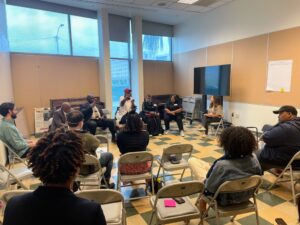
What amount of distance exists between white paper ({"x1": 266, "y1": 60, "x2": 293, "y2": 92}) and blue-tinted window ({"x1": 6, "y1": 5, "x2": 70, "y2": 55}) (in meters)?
5.81

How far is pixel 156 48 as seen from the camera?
8664 mm

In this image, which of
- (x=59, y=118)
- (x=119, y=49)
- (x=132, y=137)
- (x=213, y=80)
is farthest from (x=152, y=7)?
(x=132, y=137)

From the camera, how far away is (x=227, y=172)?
1.83m

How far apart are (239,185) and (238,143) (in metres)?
0.34

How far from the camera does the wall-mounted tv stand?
5.98 metres

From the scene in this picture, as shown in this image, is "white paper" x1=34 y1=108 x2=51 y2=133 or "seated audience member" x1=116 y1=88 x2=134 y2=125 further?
"white paper" x1=34 y1=108 x2=51 y2=133

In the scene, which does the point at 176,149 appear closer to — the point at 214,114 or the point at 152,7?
the point at 214,114

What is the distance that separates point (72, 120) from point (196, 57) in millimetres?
6044

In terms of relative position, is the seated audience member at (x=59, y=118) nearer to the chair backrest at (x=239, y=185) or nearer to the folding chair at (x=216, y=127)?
the chair backrest at (x=239, y=185)

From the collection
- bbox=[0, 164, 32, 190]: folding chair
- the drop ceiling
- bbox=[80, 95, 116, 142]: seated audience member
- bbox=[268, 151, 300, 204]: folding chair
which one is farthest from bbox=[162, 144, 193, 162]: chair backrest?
the drop ceiling

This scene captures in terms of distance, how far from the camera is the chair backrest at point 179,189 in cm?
162

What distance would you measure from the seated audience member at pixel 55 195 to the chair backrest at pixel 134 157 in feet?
4.58

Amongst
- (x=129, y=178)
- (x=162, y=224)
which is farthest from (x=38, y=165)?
(x=129, y=178)

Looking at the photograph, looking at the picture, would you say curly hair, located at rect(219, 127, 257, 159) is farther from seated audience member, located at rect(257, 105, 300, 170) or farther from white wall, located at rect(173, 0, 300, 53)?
white wall, located at rect(173, 0, 300, 53)
